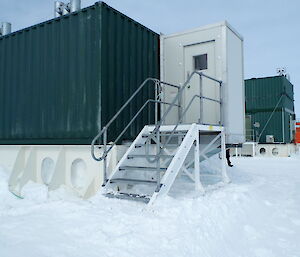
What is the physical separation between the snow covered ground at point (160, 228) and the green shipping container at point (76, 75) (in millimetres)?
2131

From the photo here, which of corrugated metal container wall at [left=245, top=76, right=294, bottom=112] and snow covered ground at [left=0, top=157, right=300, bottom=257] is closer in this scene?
snow covered ground at [left=0, top=157, right=300, bottom=257]

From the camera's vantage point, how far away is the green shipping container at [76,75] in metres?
6.62

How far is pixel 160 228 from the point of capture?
12.9 feet

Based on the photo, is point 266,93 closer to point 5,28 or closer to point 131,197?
point 5,28

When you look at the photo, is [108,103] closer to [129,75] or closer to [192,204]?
[129,75]

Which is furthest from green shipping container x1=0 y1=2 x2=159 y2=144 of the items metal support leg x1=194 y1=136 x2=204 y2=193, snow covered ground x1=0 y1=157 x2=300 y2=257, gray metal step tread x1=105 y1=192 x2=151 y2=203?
snow covered ground x1=0 y1=157 x2=300 y2=257

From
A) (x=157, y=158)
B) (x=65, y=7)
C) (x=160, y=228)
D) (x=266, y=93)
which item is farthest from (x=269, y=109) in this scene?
(x=160, y=228)

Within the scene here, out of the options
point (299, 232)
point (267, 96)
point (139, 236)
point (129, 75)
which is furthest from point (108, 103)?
point (267, 96)

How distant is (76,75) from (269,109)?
686 inches

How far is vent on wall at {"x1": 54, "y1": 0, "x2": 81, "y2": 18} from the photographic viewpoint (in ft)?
25.9

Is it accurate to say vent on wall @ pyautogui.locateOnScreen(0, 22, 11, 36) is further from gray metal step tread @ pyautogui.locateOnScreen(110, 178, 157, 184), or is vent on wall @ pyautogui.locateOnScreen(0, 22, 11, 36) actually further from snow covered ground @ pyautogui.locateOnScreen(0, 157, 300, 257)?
gray metal step tread @ pyautogui.locateOnScreen(110, 178, 157, 184)

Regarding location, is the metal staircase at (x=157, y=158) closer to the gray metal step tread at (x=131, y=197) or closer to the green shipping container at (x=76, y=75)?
the gray metal step tread at (x=131, y=197)

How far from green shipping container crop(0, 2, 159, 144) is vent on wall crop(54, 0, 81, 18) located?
2.27 feet

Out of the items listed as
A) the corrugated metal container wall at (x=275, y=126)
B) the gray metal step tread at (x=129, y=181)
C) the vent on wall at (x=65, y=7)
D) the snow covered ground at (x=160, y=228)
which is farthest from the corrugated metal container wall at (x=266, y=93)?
the gray metal step tread at (x=129, y=181)
